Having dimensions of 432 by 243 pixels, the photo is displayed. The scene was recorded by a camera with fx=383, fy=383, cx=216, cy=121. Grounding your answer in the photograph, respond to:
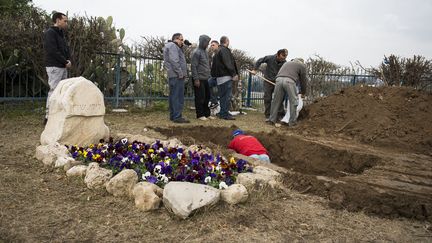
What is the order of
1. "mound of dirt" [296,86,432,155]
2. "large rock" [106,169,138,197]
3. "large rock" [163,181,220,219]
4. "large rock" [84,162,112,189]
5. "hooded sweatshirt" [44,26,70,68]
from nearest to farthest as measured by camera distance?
"large rock" [163,181,220,219], "large rock" [106,169,138,197], "large rock" [84,162,112,189], "hooded sweatshirt" [44,26,70,68], "mound of dirt" [296,86,432,155]

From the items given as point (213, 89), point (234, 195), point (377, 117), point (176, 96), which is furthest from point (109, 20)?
point (234, 195)

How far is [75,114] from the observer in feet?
17.4

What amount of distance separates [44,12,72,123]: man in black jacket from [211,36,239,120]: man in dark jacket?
3.65m

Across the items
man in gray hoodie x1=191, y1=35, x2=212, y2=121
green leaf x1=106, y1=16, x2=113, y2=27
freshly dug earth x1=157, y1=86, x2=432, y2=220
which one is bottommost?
freshly dug earth x1=157, y1=86, x2=432, y2=220

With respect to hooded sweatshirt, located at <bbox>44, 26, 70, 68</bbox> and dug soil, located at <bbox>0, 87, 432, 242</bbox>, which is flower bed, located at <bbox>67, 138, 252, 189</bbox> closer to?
dug soil, located at <bbox>0, 87, 432, 242</bbox>

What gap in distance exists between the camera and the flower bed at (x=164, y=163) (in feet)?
13.3

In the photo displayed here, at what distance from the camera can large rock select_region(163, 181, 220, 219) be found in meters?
3.31

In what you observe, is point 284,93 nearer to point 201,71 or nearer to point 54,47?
point 201,71

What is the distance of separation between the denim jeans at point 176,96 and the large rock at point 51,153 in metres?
3.63

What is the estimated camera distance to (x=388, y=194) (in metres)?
4.09

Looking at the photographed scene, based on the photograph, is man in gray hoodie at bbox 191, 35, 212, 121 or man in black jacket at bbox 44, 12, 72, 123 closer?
man in black jacket at bbox 44, 12, 72, 123

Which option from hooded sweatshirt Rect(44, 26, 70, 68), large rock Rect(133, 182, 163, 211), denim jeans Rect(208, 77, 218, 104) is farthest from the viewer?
denim jeans Rect(208, 77, 218, 104)

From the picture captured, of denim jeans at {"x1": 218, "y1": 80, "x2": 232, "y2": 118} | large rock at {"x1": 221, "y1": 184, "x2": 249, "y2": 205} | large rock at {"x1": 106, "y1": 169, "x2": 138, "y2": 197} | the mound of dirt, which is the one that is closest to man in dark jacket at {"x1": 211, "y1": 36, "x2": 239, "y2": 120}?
denim jeans at {"x1": 218, "y1": 80, "x2": 232, "y2": 118}

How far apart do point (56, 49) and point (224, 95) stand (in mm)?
4145
